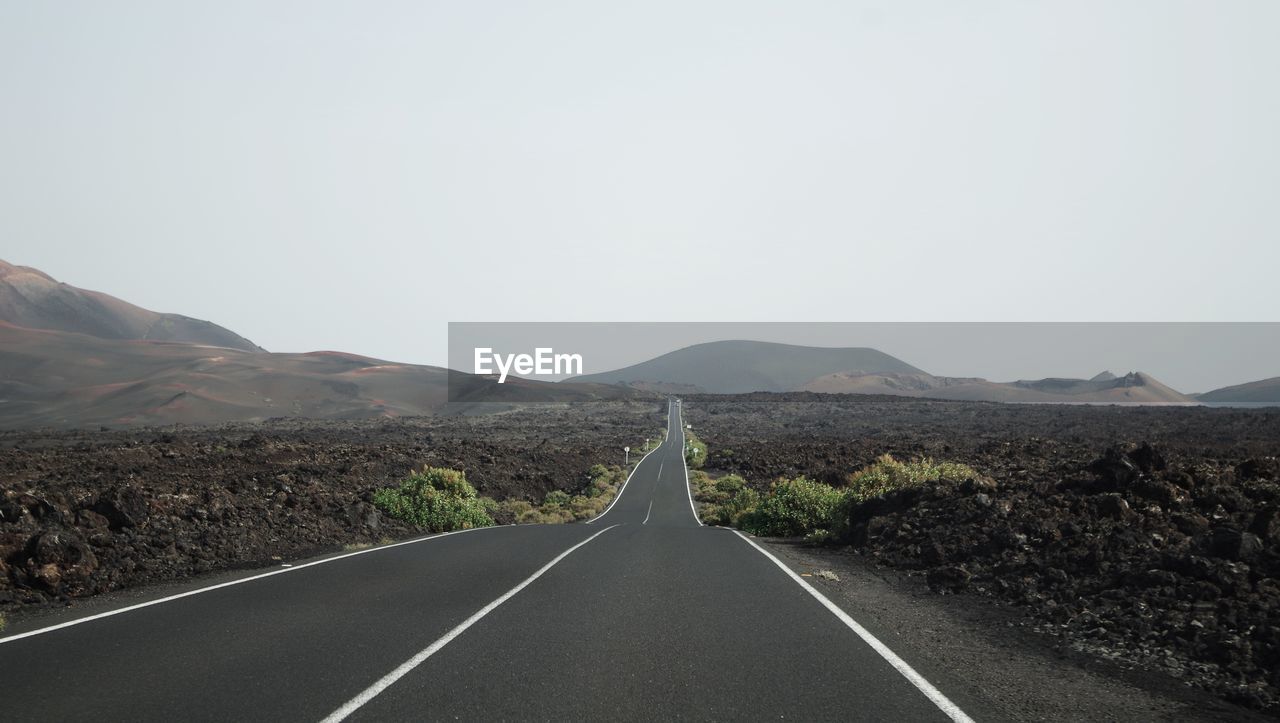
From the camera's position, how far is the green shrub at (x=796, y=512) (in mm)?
24922

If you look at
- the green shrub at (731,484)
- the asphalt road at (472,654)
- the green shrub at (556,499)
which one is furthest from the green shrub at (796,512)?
the green shrub at (731,484)

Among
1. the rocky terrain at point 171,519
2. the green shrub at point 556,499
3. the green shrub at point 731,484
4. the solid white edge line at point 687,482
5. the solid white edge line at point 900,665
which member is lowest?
the solid white edge line at point 687,482

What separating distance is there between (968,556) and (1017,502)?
2.69 meters

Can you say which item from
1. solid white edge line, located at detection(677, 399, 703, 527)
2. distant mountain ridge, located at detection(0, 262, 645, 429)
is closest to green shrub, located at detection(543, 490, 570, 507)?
solid white edge line, located at detection(677, 399, 703, 527)

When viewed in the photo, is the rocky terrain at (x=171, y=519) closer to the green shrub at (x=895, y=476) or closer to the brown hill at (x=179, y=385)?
the green shrub at (x=895, y=476)

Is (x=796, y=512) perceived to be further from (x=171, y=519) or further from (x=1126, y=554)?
(x=171, y=519)

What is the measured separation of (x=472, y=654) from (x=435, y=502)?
18.6 meters

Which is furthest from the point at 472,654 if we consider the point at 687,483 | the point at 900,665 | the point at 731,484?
the point at 687,483

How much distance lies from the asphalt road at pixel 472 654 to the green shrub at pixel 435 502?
37.8 ft

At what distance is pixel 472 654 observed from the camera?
7.70 metres

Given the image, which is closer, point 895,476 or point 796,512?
point 895,476

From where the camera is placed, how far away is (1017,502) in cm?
1579

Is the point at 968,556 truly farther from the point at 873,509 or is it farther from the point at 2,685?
the point at 2,685

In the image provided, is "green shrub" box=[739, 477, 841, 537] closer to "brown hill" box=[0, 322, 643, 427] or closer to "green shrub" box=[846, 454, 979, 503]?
"green shrub" box=[846, 454, 979, 503]
